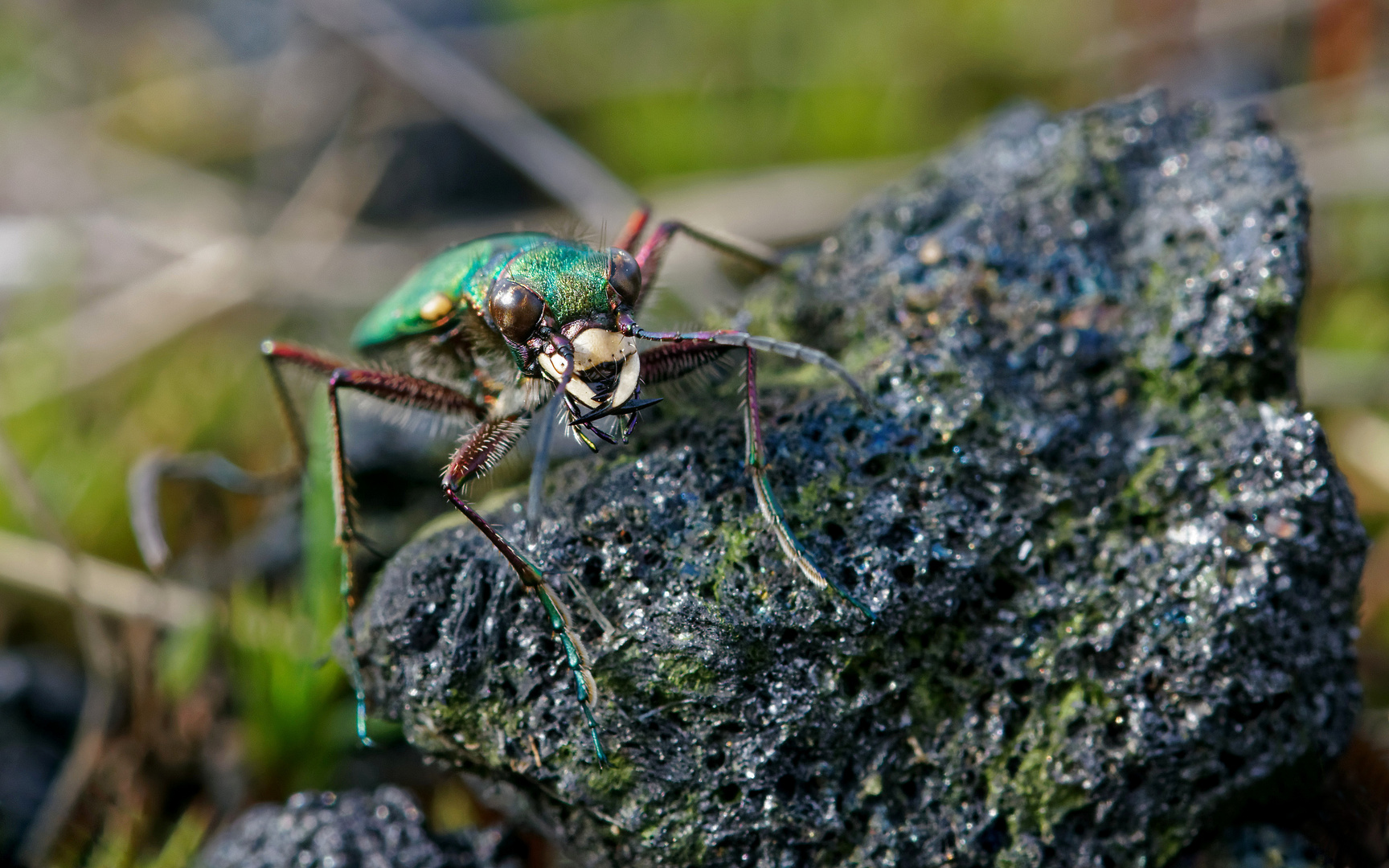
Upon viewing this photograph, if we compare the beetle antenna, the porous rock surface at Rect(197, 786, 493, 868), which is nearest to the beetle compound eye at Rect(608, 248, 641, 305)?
the beetle antenna

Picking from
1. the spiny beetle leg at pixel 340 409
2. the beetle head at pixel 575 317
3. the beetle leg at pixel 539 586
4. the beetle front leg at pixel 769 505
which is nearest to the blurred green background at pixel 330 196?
the spiny beetle leg at pixel 340 409

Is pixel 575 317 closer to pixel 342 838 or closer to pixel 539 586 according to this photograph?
pixel 539 586

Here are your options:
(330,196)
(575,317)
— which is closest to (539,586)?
(575,317)

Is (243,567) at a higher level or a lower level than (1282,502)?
higher

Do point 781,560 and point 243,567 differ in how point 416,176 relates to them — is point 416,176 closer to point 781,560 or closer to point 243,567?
point 243,567

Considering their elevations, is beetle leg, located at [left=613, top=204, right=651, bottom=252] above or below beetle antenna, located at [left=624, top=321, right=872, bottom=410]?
above

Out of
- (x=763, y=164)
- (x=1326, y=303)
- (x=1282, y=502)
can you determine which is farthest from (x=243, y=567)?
(x=1326, y=303)

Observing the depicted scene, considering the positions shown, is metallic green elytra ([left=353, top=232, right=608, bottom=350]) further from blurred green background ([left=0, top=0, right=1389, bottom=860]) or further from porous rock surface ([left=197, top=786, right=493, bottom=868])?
porous rock surface ([left=197, top=786, right=493, bottom=868])
